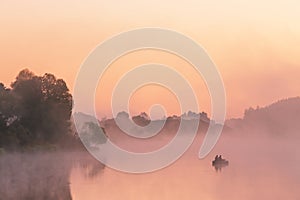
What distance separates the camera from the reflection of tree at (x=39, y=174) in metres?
19.9

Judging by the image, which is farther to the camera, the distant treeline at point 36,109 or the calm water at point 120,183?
the distant treeline at point 36,109

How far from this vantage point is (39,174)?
25516 mm

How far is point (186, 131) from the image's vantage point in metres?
30.2

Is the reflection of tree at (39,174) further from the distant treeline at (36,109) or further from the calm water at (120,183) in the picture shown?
the distant treeline at (36,109)

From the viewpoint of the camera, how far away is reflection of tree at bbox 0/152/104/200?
19859 millimetres

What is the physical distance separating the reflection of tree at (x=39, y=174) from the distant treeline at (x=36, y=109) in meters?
1.45

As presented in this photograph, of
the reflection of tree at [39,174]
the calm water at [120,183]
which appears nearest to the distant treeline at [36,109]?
the reflection of tree at [39,174]

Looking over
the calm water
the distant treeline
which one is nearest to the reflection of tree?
the calm water

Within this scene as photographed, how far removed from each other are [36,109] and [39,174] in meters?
10.9

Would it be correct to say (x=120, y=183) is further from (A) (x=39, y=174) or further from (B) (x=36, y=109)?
(B) (x=36, y=109)

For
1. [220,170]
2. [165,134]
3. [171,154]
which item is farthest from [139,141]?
[171,154]

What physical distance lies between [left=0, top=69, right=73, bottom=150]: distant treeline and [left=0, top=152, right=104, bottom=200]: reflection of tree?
145 cm

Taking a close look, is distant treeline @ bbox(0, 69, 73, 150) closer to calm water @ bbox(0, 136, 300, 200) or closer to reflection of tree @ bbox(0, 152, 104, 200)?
reflection of tree @ bbox(0, 152, 104, 200)

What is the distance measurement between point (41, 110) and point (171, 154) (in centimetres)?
792
